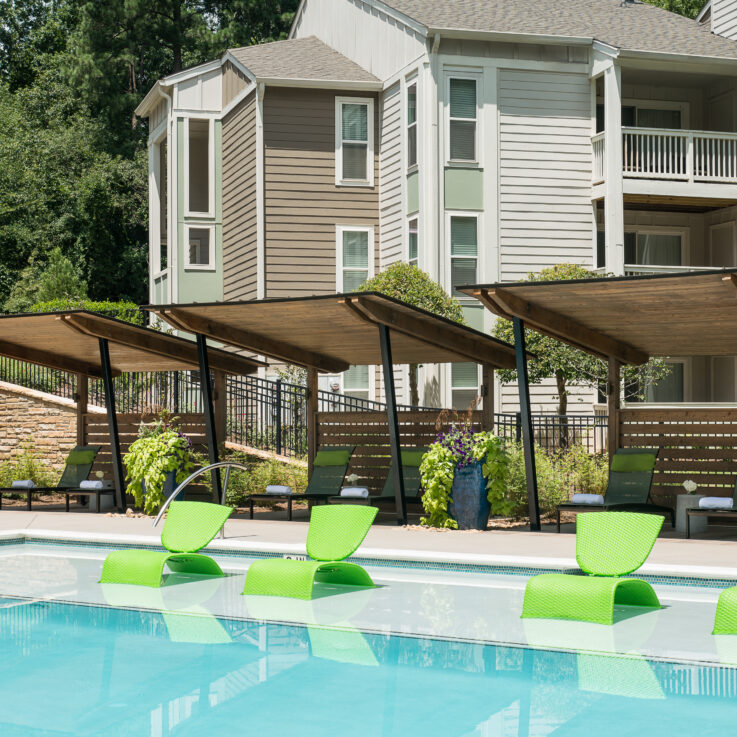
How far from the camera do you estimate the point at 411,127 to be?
71.1ft

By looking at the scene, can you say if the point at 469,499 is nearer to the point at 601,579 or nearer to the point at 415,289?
the point at 601,579

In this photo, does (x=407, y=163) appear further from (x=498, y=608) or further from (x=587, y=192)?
(x=498, y=608)

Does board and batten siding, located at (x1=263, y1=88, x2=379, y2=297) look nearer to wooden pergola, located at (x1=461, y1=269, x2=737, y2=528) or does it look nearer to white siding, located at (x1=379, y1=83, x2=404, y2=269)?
white siding, located at (x1=379, y1=83, x2=404, y2=269)

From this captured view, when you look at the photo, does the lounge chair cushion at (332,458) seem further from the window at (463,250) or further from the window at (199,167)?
→ the window at (199,167)

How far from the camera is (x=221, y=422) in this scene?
669 inches

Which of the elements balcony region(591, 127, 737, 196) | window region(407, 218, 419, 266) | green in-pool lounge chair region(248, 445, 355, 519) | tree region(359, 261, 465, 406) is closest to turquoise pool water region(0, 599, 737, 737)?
green in-pool lounge chair region(248, 445, 355, 519)

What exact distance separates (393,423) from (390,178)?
34.5 feet

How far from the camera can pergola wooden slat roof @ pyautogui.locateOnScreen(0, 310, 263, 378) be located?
14.7 meters

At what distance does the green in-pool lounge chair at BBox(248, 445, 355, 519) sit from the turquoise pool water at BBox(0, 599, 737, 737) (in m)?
6.09

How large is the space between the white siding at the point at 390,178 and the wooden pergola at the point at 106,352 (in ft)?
21.2

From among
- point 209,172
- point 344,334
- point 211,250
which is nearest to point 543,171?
point 211,250

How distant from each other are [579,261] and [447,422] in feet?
27.6

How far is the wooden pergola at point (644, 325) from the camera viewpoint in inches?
432

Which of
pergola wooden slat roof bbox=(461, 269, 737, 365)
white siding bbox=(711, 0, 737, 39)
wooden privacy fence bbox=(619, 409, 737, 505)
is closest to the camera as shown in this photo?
pergola wooden slat roof bbox=(461, 269, 737, 365)
